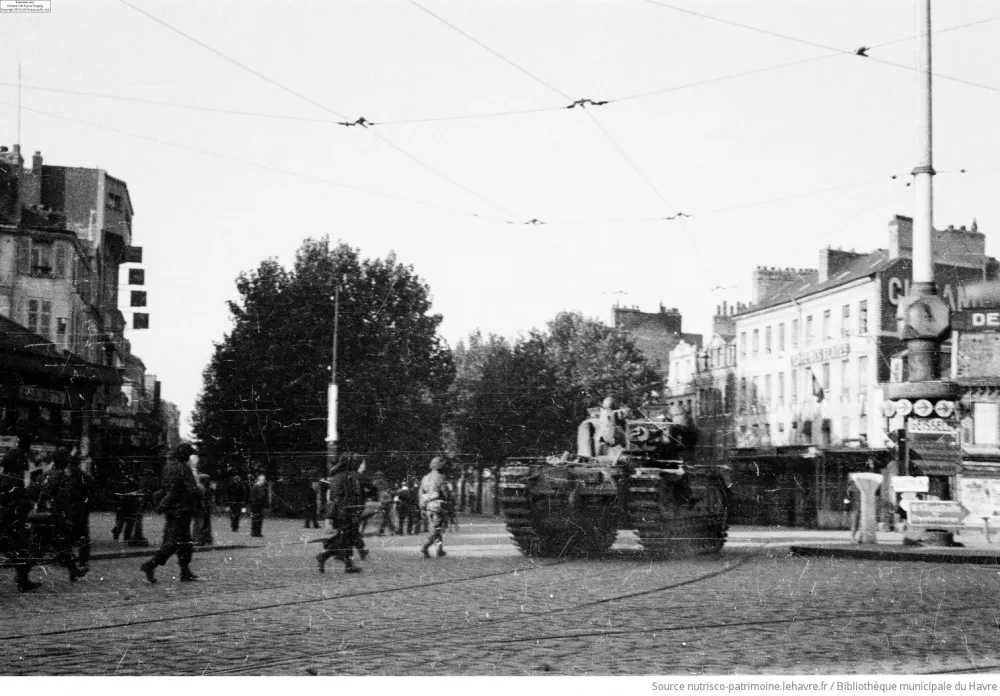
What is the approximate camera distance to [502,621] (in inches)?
335

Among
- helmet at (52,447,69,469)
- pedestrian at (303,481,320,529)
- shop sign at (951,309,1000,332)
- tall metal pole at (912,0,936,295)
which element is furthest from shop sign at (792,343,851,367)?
helmet at (52,447,69,469)

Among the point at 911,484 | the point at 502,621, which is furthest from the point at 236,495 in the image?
the point at 911,484

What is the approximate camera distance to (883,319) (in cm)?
1549

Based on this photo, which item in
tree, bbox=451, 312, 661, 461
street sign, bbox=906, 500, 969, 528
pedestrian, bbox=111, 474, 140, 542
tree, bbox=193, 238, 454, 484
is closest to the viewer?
tree, bbox=193, 238, 454, 484

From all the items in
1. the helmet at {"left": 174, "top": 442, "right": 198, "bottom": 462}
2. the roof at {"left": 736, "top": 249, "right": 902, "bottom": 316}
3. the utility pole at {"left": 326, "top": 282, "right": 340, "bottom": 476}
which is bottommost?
the helmet at {"left": 174, "top": 442, "right": 198, "bottom": 462}

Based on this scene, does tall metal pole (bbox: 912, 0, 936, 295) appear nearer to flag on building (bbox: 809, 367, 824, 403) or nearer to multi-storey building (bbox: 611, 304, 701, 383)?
flag on building (bbox: 809, 367, 824, 403)

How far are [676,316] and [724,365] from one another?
2.91 metres

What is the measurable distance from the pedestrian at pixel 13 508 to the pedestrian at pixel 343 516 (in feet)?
9.87

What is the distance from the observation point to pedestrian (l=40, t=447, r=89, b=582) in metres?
11.4

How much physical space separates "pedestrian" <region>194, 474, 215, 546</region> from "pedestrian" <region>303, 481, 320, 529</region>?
1.13m

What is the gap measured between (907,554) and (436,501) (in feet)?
19.3

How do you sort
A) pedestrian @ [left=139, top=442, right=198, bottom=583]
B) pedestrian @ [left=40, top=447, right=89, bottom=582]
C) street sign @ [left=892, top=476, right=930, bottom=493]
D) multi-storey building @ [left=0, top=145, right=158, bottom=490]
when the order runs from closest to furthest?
multi-storey building @ [left=0, top=145, right=158, bottom=490] → pedestrian @ [left=139, top=442, right=198, bottom=583] → pedestrian @ [left=40, top=447, right=89, bottom=582] → street sign @ [left=892, top=476, right=930, bottom=493]

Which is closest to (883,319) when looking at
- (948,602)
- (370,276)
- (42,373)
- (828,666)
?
(948,602)

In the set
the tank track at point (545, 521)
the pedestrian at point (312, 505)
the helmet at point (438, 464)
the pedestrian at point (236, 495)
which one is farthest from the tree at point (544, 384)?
the pedestrian at point (236, 495)
